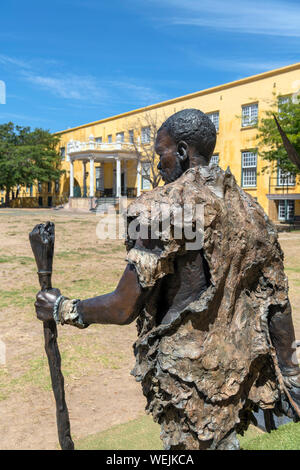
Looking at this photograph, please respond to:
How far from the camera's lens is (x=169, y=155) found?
5.71 ft

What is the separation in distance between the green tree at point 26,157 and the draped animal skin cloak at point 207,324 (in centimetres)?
3605

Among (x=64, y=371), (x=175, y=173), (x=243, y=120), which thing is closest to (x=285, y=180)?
(x=243, y=120)

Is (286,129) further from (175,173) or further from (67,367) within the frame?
(175,173)

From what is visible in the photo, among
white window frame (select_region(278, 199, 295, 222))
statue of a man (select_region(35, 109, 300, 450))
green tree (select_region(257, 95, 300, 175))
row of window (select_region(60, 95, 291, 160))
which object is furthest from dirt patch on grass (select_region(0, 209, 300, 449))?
white window frame (select_region(278, 199, 295, 222))

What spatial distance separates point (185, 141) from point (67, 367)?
3663mm

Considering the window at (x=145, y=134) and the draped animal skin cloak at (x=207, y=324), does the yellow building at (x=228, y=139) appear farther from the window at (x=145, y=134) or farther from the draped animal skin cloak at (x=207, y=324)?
the draped animal skin cloak at (x=207, y=324)

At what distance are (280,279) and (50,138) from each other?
42356 millimetres

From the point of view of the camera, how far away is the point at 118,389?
4.11m

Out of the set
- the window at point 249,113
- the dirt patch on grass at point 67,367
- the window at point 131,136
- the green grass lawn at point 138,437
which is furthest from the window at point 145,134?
the green grass lawn at point 138,437

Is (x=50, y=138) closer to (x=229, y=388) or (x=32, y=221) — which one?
(x=32, y=221)

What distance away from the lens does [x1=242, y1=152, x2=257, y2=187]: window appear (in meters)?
27.3

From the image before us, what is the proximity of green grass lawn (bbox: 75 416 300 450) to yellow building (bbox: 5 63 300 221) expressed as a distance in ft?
64.9

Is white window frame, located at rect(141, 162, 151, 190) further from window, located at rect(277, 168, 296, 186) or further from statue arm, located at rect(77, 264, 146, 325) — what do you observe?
statue arm, located at rect(77, 264, 146, 325)

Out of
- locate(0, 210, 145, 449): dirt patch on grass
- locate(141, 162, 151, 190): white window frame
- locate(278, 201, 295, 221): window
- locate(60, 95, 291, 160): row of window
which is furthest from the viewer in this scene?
locate(141, 162, 151, 190): white window frame
